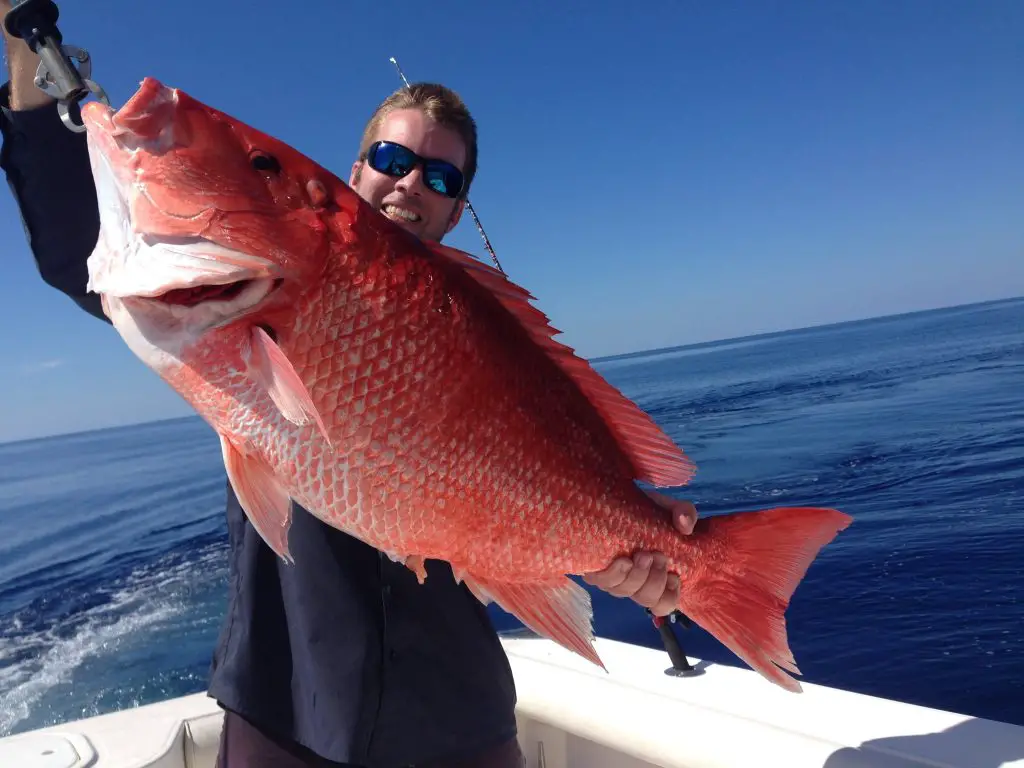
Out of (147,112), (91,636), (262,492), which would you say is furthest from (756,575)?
(91,636)

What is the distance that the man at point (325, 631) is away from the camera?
1.80 metres

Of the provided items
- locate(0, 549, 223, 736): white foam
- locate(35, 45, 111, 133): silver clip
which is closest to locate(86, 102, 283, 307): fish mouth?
locate(35, 45, 111, 133): silver clip

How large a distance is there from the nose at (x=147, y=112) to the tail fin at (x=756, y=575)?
1.74 m

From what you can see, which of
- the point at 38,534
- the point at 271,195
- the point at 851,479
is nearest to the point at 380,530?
the point at 271,195

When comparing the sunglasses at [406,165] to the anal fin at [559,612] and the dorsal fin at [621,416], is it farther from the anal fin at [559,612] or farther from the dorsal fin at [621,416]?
the anal fin at [559,612]

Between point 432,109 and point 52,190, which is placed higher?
point 432,109

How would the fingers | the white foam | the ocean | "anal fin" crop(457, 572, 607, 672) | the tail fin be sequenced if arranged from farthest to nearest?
the white foam < the ocean < the tail fin < the fingers < "anal fin" crop(457, 572, 607, 672)

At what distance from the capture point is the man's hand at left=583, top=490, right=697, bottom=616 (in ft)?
6.03

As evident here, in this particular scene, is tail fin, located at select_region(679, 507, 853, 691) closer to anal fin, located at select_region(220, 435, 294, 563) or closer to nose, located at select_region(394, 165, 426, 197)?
anal fin, located at select_region(220, 435, 294, 563)

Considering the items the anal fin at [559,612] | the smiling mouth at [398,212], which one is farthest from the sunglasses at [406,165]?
the anal fin at [559,612]

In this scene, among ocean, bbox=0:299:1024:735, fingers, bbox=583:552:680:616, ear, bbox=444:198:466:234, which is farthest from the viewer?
ocean, bbox=0:299:1024:735

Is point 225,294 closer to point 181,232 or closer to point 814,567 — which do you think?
point 181,232

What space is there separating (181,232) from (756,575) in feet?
6.06

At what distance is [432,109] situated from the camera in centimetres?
247
